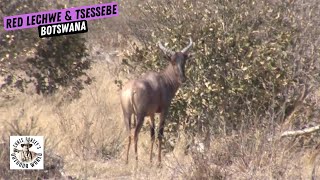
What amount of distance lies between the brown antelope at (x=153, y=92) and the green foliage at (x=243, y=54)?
0.43 metres

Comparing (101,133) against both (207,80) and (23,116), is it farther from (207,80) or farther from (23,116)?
(23,116)

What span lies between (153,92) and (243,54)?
1807mm

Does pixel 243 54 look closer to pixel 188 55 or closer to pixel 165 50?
pixel 188 55

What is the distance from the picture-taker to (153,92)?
10.3 metres

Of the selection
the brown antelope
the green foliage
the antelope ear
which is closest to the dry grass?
the brown antelope

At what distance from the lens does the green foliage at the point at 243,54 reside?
35.2 feet

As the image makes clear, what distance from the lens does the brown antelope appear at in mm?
9945

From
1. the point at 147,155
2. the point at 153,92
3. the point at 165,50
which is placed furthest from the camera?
the point at 147,155

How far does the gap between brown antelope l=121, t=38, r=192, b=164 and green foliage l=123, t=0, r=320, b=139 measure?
1.41 feet

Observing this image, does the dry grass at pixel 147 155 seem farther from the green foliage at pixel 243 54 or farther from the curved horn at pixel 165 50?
the curved horn at pixel 165 50

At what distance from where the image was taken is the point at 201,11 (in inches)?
436

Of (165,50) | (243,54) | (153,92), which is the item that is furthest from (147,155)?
(243,54)

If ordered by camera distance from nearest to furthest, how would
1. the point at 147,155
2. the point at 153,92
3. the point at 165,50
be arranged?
1. the point at 153,92
2. the point at 165,50
3. the point at 147,155

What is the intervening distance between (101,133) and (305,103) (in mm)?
3865
